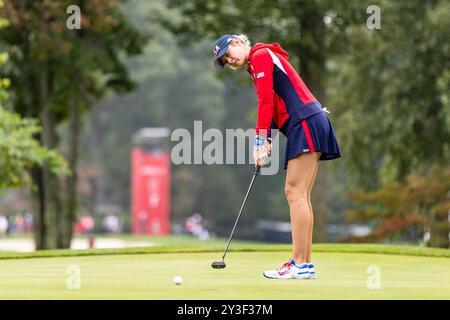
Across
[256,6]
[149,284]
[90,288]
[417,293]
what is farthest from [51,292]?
[256,6]

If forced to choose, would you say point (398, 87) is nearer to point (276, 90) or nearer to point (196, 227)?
point (276, 90)

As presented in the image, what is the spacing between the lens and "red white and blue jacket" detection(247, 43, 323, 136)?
8.83 meters

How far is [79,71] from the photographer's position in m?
27.5

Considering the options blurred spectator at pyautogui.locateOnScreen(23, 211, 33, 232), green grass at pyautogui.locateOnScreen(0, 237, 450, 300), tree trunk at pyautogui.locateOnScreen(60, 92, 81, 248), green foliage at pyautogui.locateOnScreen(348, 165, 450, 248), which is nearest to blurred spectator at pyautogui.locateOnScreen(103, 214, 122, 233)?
blurred spectator at pyautogui.locateOnScreen(23, 211, 33, 232)

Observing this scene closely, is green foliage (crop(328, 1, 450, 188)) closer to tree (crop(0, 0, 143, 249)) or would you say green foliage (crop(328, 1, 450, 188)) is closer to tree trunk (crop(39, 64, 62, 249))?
tree (crop(0, 0, 143, 249))

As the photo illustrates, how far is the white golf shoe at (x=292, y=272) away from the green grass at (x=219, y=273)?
111 mm

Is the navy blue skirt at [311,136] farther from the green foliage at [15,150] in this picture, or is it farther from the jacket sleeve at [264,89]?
the green foliage at [15,150]

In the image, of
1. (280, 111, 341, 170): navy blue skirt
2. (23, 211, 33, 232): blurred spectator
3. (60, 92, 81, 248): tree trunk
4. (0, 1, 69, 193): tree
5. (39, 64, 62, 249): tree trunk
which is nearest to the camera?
(280, 111, 341, 170): navy blue skirt

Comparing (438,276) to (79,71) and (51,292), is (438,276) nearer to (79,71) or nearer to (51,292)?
(51,292)

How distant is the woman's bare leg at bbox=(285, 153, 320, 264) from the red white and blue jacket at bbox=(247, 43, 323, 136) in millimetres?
338

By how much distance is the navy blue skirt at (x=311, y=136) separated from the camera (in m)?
8.82

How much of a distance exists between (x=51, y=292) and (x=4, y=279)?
1278mm

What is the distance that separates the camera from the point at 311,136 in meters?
8.84

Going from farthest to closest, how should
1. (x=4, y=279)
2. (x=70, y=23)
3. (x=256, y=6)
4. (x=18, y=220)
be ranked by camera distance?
(x=18, y=220), (x=256, y=6), (x=70, y=23), (x=4, y=279)
